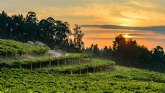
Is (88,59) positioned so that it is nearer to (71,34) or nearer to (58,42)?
(58,42)

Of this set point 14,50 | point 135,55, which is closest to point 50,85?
point 14,50

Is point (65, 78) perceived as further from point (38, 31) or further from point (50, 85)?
point (38, 31)

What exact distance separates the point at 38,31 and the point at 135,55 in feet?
109

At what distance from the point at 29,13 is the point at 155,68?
4988 cm

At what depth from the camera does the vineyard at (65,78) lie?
51.8 m

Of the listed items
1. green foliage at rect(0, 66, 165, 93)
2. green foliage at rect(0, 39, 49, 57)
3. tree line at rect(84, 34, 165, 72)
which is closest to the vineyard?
green foliage at rect(0, 66, 165, 93)

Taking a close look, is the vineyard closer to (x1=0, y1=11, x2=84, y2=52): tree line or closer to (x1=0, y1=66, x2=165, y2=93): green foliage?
(x1=0, y1=66, x2=165, y2=93): green foliage

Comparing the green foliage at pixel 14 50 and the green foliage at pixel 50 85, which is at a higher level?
the green foliage at pixel 14 50

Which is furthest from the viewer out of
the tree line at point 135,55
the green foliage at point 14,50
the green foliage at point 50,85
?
the tree line at point 135,55

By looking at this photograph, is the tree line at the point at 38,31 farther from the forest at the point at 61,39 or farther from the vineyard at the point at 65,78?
the vineyard at the point at 65,78

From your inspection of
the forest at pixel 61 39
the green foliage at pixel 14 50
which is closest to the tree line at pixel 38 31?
the forest at pixel 61 39

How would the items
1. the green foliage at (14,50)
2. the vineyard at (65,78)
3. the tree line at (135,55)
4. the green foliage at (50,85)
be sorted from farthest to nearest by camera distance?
1. the tree line at (135,55)
2. the green foliage at (14,50)
3. the vineyard at (65,78)
4. the green foliage at (50,85)

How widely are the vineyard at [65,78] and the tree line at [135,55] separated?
138ft

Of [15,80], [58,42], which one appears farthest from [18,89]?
[58,42]
